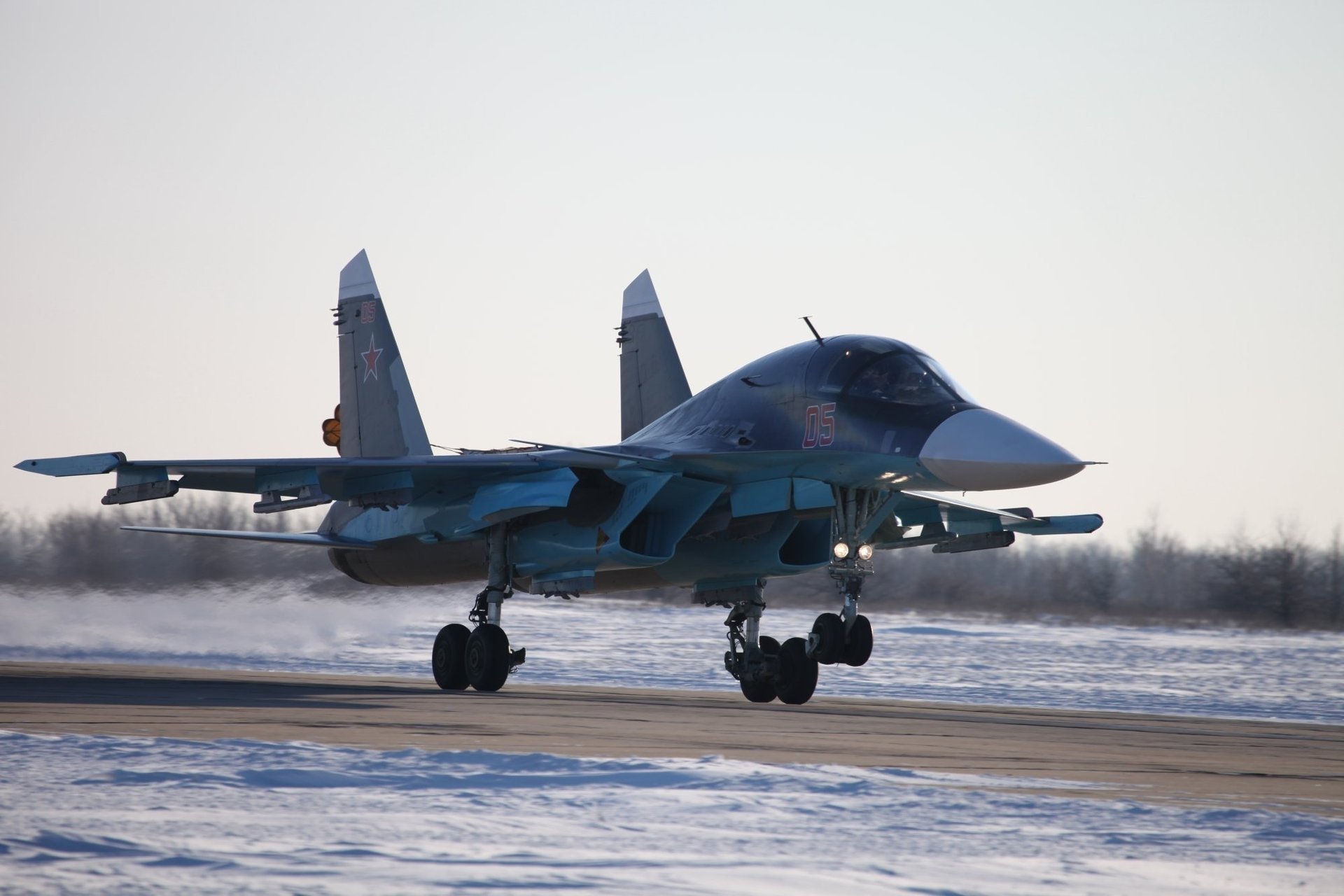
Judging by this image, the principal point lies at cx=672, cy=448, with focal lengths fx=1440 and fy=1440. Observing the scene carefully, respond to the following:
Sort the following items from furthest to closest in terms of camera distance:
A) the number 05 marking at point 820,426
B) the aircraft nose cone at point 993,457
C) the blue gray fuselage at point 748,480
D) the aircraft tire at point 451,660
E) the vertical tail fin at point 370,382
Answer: the vertical tail fin at point 370,382 < the aircraft tire at point 451,660 < the number 05 marking at point 820,426 < the blue gray fuselage at point 748,480 < the aircraft nose cone at point 993,457

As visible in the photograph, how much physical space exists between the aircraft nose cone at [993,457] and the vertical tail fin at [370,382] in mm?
8225

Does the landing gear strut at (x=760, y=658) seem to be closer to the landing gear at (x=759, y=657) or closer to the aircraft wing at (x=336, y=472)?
the landing gear at (x=759, y=657)

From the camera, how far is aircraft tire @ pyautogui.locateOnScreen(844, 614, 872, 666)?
503 inches

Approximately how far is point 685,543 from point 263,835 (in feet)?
30.2

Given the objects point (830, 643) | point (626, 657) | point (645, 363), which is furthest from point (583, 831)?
point (626, 657)

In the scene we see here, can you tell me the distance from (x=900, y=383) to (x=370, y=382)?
8.35 m

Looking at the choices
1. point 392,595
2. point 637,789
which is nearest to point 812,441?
point 637,789

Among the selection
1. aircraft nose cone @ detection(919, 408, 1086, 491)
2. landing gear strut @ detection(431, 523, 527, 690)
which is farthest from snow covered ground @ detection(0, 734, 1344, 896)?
landing gear strut @ detection(431, 523, 527, 690)

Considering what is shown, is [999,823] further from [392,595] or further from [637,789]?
[392,595]

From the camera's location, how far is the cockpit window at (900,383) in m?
12.6

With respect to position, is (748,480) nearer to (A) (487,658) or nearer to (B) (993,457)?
(B) (993,457)

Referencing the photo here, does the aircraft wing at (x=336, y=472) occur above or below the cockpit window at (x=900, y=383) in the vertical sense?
below

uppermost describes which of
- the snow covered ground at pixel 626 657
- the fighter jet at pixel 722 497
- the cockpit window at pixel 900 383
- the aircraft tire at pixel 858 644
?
the cockpit window at pixel 900 383

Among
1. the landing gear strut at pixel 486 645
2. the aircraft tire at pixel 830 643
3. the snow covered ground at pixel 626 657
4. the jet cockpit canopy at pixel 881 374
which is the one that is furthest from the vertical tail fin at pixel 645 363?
the aircraft tire at pixel 830 643
